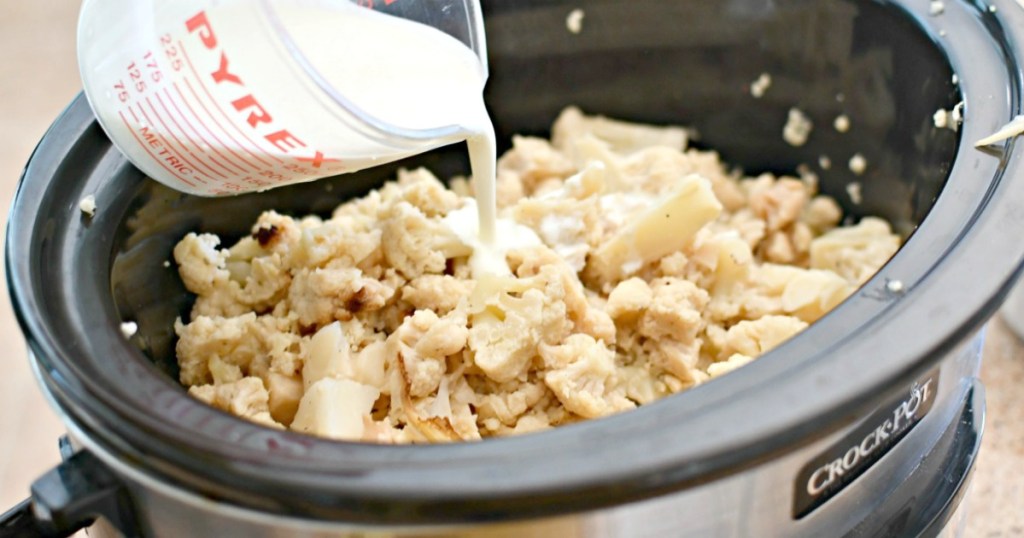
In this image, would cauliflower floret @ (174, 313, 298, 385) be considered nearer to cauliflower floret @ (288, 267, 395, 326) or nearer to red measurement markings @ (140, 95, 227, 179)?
cauliflower floret @ (288, 267, 395, 326)

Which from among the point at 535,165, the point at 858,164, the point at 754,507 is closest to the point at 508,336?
the point at 754,507

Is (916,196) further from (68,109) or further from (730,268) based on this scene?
(68,109)

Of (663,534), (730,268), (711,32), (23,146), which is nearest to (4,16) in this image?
(23,146)

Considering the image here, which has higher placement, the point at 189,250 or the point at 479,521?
the point at 479,521

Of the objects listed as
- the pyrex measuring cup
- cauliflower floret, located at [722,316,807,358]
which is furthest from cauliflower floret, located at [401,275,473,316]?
cauliflower floret, located at [722,316,807,358]

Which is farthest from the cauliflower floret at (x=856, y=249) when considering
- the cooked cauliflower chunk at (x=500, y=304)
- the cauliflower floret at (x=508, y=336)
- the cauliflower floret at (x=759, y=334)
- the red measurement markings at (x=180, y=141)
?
the red measurement markings at (x=180, y=141)

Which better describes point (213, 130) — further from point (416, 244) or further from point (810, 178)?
point (810, 178)

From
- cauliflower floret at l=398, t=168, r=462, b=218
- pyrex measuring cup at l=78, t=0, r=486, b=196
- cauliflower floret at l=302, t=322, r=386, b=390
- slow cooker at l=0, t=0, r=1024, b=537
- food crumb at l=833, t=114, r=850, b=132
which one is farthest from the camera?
food crumb at l=833, t=114, r=850, b=132
